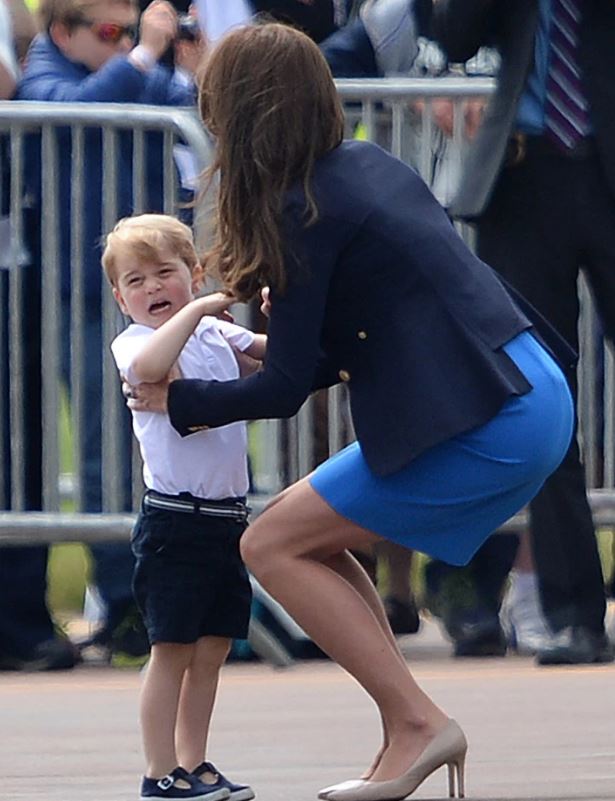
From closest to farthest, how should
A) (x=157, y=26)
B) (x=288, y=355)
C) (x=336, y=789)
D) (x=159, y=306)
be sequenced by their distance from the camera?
(x=288, y=355), (x=336, y=789), (x=159, y=306), (x=157, y=26)

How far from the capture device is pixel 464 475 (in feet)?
15.0

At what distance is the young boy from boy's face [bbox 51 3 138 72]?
2.64 metres

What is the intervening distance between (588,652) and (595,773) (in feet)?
5.30

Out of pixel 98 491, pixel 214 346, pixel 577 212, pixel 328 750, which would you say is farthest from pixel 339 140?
pixel 98 491

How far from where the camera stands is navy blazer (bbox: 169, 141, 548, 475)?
449cm

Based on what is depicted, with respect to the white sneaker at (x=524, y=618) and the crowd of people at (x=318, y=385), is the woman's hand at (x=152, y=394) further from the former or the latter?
the white sneaker at (x=524, y=618)

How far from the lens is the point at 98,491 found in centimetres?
694

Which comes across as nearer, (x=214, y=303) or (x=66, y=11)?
(x=214, y=303)

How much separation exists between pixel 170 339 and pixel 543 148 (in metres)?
2.13

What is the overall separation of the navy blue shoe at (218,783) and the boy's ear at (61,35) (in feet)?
10.3

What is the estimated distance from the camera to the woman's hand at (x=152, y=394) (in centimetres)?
460

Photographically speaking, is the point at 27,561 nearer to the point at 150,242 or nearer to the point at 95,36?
the point at 95,36

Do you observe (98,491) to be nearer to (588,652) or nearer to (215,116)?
(588,652)

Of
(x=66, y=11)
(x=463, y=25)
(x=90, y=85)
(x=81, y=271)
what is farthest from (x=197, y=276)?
(x=66, y=11)
